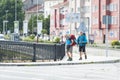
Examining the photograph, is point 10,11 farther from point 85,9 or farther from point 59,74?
point 59,74

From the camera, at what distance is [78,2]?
114062 millimetres

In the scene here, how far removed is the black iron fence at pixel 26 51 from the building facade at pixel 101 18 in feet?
191

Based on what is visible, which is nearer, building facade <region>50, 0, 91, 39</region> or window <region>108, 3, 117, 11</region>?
window <region>108, 3, 117, 11</region>

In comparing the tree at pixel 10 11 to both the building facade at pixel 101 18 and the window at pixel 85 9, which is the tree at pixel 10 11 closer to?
the window at pixel 85 9

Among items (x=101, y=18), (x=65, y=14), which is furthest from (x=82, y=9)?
(x=101, y=18)

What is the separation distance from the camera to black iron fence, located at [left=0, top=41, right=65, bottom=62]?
2952 cm

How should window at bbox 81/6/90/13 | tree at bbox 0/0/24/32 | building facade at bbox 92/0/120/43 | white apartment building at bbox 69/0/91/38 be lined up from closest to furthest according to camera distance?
1. building facade at bbox 92/0/120/43
2. white apartment building at bbox 69/0/91/38
3. window at bbox 81/6/90/13
4. tree at bbox 0/0/24/32

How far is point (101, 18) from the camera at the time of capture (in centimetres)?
9625

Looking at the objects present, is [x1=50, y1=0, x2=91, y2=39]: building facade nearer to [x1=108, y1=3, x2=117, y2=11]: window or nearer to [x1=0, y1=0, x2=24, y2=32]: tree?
[x1=108, y1=3, x2=117, y2=11]: window

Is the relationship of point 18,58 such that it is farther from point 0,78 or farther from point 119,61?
point 0,78

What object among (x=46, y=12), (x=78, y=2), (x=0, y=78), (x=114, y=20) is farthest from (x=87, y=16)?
(x=0, y=78)

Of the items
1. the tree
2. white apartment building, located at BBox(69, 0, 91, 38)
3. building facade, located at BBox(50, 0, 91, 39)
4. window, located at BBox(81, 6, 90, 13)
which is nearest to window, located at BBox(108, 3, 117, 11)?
building facade, located at BBox(50, 0, 91, 39)

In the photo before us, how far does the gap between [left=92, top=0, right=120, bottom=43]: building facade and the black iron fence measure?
191 ft

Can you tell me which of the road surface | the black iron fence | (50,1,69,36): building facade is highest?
(50,1,69,36): building facade
